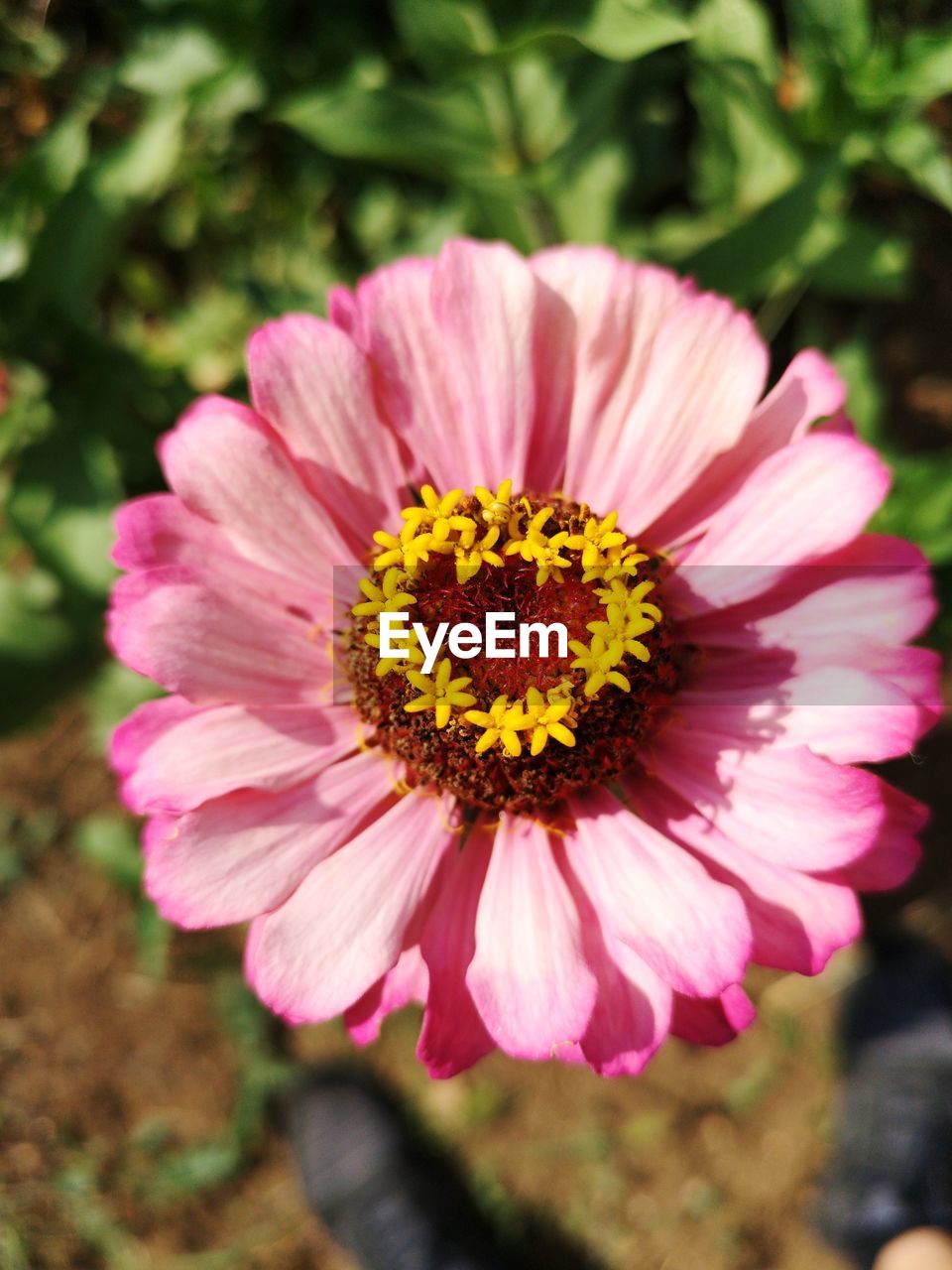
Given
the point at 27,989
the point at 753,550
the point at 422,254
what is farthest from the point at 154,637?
the point at 27,989

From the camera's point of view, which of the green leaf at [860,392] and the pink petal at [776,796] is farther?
the green leaf at [860,392]

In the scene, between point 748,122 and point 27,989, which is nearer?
point 748,122

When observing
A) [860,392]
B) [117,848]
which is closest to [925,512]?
[860,392]

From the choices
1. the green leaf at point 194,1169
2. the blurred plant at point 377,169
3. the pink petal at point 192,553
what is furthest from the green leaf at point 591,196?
the green leaf at point 194,1169

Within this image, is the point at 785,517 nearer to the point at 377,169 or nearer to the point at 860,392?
the point at 860,392

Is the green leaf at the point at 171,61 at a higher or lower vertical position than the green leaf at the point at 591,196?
higher

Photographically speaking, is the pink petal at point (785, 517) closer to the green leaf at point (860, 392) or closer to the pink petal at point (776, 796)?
the pink petal at point (776, 796)

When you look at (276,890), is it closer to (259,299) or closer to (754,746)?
(754,746)

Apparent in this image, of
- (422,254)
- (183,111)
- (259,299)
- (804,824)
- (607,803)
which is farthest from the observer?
(422,254)
